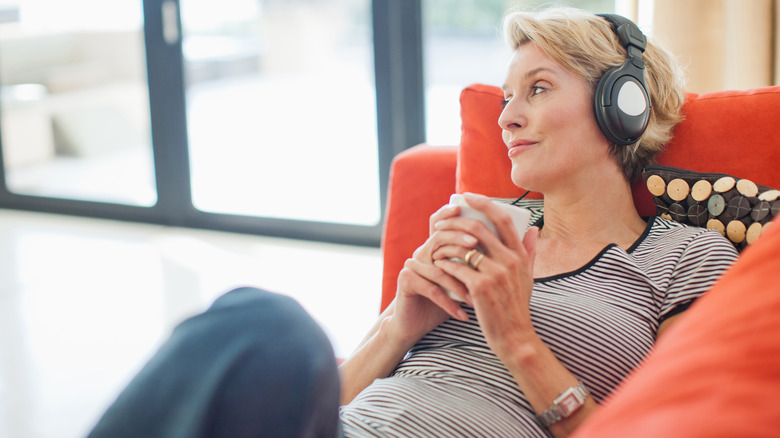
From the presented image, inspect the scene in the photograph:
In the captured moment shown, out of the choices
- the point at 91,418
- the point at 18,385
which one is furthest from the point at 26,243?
the point at 91,418

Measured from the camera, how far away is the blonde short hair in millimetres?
1218

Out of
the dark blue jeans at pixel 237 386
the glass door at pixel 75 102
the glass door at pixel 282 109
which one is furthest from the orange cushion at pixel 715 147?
the glass door at pixel 75 102

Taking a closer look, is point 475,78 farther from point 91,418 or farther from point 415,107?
point 91,418

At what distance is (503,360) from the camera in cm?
100

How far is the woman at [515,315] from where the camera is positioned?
2.57 ft

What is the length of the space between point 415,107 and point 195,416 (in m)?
2.33

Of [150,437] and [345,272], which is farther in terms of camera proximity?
[345,272]

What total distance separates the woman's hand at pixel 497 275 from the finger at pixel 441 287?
0.02 m

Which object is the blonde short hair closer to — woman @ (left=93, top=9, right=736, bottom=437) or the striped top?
woman @ (left=93, top=9, right=736, bottom=437)

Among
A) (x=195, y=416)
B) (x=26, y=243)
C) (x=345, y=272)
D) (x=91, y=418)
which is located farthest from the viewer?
(x=26, y=243)

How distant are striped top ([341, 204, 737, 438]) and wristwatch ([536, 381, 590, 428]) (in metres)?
0.03

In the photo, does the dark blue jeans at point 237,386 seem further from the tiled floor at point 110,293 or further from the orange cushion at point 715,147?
the tiled floor at point 110,293

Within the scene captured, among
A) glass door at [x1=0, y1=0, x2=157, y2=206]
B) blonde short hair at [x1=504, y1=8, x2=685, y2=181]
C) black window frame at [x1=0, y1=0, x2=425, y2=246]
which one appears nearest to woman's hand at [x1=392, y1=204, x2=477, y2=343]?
blonde short hair at [x1=504, y1=8, x2=685, y2=181]

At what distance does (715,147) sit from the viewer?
1.26m
